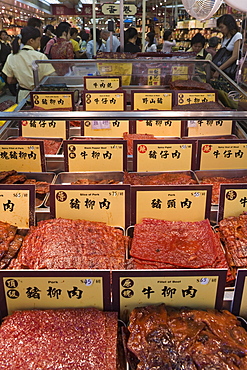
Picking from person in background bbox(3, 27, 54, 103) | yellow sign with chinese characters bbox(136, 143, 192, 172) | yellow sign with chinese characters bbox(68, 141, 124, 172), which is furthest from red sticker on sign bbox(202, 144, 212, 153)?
person in background bbox(3, 27, 54, 103)

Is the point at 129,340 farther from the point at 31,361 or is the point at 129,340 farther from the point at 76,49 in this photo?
the point at 76,49

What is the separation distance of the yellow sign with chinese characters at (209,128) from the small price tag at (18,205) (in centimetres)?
213

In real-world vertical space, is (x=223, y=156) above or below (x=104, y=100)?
below

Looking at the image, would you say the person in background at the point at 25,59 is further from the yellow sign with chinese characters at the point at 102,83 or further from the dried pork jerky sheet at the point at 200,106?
the dried pork jerky sheet at the point at 200,106

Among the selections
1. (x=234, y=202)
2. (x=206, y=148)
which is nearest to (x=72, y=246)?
(x=234, y=202)

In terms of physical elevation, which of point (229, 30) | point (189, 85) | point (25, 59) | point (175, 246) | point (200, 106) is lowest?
point (175, 246)

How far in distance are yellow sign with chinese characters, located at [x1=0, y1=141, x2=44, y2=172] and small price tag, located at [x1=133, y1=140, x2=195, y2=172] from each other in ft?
2.73

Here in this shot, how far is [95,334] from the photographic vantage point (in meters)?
1.60

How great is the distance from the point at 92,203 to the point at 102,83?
2.99m

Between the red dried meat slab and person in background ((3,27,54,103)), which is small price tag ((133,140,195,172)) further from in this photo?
person in background ((3,27,54,103))

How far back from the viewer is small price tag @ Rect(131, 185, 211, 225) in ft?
7.29

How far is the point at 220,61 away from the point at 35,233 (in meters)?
5.72

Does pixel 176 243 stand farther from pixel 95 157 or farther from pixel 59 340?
pixel 95 157

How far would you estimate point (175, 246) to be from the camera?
206 cm
